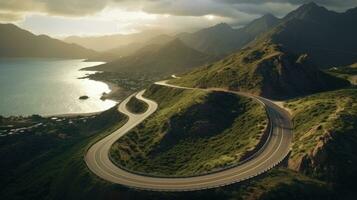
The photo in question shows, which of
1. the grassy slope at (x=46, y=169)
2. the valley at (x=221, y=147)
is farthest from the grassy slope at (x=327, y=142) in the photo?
the grassy slope at (x=46, y=169)

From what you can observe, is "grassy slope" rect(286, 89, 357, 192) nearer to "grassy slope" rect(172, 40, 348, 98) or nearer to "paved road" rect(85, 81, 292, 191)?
"paved road" rect(85, 81, 292, 191)

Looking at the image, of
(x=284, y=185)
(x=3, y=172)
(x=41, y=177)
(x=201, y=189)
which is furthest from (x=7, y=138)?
(x=284, y=185)

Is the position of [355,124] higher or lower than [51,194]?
higher

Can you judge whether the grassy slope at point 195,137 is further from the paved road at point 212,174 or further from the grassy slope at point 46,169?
the grassy slope at point 46,169

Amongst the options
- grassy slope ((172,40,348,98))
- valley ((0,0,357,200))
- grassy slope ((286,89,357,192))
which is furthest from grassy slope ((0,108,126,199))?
grassy slope ((172,40,348,98))

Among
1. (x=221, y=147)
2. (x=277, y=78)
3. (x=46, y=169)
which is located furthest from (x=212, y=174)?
(x=277, y=78)

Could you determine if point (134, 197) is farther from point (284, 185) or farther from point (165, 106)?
point (165, 106)
